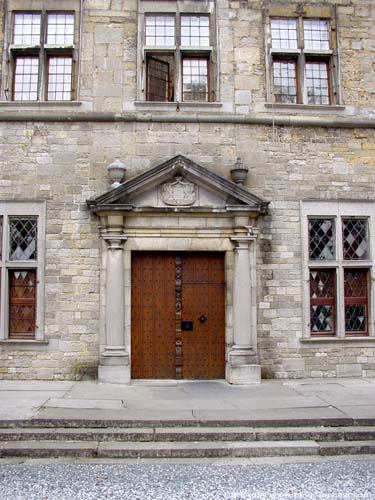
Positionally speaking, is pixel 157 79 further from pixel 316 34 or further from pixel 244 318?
pixel 244 318

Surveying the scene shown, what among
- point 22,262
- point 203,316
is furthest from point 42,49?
point 203,316

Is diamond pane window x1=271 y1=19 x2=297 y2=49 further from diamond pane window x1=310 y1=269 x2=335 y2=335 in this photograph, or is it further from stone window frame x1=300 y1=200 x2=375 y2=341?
diamond pane window x1=310 y1=269 x2=335 y2=335

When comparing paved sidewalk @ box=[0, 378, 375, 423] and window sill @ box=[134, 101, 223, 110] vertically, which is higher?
window sill @ box=[134, 101, 223, 110]

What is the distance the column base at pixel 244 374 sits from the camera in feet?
28.5

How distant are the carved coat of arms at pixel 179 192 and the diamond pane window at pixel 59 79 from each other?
2.50 m

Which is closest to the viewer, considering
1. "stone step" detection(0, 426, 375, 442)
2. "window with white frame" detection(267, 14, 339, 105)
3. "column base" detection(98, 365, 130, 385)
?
"stone step" detection(0, 426, 375, 442)

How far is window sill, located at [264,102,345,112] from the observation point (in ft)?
31.3

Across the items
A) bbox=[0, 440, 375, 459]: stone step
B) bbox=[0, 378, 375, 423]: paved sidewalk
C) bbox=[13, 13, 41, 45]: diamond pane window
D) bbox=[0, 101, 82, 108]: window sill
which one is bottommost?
bbox=[0, 440, 375, 459]: stone step

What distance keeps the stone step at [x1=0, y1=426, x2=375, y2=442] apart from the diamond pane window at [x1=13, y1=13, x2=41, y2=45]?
6.88 metres

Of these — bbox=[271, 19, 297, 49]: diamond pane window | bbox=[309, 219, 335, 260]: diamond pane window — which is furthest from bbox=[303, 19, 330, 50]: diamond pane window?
bbox=[309, 219, 335, 260]: diamond pane window

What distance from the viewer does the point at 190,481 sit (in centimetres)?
512

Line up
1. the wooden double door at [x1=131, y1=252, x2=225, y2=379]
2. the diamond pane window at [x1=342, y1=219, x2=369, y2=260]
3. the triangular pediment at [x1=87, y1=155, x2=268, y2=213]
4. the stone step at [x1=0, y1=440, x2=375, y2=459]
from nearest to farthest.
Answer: the stone step at [x1=0, y1=440, x2=375, y2=459] → the triangular pediment at [x1=87, y1=155, x2=268, y2=213] → the wooden double door at [x1=131, y1=252, x2=225, y2=379] → the diamond pane window at [x1=342, y1=219, x2=369, y2=260]

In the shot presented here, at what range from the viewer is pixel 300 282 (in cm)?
929

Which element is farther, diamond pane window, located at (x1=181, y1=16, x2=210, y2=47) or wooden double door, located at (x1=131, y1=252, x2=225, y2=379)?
diamond pane window, located at (x1=181, y1=16, x2=210, y2=47)
